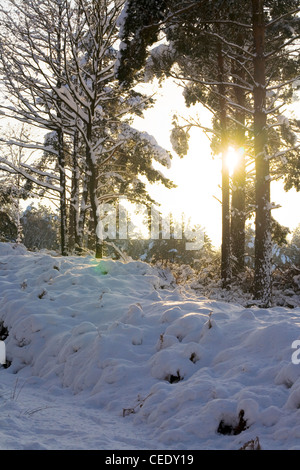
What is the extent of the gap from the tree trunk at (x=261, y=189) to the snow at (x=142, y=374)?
12.1 feet

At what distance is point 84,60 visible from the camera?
1566 cm

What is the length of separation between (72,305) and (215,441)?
4.29 m

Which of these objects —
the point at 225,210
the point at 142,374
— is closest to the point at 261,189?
the point at 225,210

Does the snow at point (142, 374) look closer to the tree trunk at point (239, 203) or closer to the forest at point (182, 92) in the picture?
the forest at point (182, 92)

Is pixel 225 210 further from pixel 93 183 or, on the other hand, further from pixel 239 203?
pixel 93 183

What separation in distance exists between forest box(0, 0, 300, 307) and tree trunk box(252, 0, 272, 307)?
0.02 metres

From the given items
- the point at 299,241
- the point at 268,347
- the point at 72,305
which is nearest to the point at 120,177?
the point at 72,305

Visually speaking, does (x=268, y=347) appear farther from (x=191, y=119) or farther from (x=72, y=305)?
(x=191, y=119)

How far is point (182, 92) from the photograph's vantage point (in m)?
15.4

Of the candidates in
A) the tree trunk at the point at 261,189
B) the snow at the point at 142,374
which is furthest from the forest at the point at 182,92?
the snow at the point at 142,374

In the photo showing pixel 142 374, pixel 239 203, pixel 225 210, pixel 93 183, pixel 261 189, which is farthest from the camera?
pixel 239 203

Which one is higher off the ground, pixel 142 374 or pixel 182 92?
pixel 182 92

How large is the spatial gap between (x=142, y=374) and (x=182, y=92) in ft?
41.5

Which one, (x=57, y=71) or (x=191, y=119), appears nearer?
(x=57, y=71)
